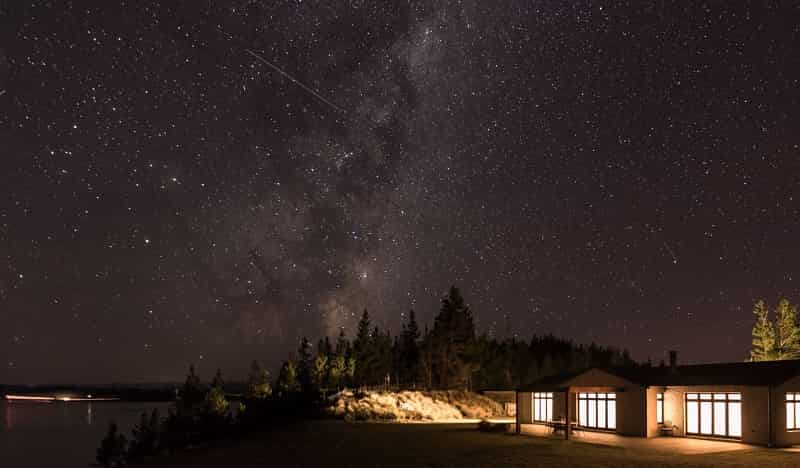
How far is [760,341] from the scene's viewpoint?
4709 centimetres

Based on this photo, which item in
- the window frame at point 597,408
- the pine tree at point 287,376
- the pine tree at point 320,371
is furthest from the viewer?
the pine tree at point 320,371

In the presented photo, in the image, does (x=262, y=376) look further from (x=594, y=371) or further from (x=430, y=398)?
(x=594, y=371)

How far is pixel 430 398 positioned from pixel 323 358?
2791 cm

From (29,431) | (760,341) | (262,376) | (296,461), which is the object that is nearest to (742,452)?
(296,461)

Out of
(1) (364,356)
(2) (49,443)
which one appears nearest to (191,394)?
(2) (49,443)

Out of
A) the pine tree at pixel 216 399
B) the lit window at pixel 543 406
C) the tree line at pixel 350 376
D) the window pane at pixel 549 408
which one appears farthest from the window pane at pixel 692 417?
the pine tree at pixel 216 399

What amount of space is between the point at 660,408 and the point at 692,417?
1334 mm

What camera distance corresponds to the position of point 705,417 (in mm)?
22078

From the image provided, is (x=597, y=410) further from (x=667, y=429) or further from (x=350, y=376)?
(x=350, y=376)

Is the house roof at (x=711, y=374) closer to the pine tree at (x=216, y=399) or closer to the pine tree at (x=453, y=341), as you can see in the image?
the pine tree at (x=453, y=341)

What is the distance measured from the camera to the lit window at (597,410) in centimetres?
2497

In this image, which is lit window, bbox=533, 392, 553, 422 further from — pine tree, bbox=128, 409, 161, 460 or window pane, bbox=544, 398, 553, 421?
pine tree, bbox=128, 409, 161, 460

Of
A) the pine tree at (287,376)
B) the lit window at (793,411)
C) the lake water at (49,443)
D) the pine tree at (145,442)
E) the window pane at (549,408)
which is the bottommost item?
the lake water at (49,443)

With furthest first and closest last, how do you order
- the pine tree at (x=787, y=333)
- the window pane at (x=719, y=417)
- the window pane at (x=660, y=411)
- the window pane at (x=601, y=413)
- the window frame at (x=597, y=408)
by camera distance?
the pine tree at (x=787, y=333) < the window pane at (x=601, y=413) < the window frame at (x=597, y=408) < the window pane at (x=660, y=411) < the window pane at (x=719, y=417)
